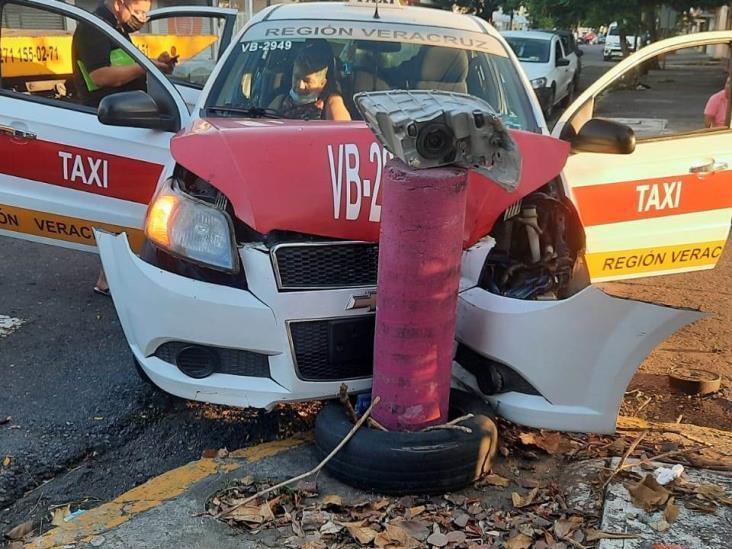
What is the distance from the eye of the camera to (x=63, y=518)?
3031 mm

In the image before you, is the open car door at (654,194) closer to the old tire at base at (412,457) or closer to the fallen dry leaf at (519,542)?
the old tire at base at (412,457)

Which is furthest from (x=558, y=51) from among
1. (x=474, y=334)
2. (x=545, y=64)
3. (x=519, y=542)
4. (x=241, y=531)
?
(x=241, y=531)

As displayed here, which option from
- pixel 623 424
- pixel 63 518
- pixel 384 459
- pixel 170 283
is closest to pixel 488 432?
pixel 384 459

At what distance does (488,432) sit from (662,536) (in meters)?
0.68

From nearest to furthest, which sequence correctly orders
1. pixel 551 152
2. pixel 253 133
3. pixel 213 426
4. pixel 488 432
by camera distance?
pixel 488 432
pixel 253 133
pixel 551 152
pixel 213 426

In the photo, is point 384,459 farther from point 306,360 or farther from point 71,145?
point 71,145

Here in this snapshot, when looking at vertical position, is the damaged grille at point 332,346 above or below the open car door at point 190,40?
below

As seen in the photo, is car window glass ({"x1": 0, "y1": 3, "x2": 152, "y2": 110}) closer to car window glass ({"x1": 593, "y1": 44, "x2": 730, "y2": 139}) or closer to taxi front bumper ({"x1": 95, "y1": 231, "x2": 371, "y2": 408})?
taxi front bumper ({"x1": 95, "y1": 231, "x2": 371, "y2": 408})

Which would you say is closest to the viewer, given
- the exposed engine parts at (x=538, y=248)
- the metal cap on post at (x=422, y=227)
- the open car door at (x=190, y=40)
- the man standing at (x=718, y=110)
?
the metal cap on post at (x=422, y=227)

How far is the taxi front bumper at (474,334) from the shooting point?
3082 millimetres

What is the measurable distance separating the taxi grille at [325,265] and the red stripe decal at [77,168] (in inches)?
70.6

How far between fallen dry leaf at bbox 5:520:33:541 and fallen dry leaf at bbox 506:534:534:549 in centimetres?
168

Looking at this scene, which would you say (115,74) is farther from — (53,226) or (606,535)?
(606,535)

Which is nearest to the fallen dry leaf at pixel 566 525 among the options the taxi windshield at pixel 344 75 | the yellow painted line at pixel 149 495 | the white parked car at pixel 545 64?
the yellow painted line at pixel 149 495
